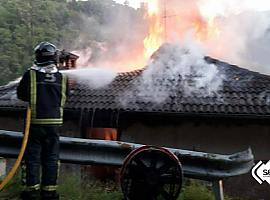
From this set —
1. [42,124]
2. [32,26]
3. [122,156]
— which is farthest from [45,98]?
[32,26]

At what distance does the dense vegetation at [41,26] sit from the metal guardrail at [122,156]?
92.0ft

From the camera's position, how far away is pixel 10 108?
38.1ft

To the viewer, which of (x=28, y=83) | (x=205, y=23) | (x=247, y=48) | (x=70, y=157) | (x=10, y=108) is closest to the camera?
(x=28, y=83)

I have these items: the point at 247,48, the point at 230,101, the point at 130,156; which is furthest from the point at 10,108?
the point at 247,48

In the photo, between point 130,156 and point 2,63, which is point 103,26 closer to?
point 2,63

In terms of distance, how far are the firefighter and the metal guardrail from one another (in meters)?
0.39

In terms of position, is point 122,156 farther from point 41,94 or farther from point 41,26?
point 41,26

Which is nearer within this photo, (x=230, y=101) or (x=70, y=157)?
(x=70, y=157)

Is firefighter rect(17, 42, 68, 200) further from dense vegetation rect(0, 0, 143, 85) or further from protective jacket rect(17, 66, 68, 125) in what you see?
dense vegetation rect(0, 0, 143, 85)

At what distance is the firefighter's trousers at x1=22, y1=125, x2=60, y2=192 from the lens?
13.4 ft

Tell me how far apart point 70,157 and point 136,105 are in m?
6.29

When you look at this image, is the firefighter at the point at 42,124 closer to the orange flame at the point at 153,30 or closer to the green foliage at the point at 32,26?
the orange flame at the point at 153,30

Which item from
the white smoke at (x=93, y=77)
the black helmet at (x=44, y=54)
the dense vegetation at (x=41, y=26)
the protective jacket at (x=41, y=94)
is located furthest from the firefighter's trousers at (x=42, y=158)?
the dense vegetation at (x=41, y=26)

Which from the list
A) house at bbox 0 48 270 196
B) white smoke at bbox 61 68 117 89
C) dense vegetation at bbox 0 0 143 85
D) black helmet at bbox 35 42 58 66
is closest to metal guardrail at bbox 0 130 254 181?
black helmet at bbox 35 42 58 66
